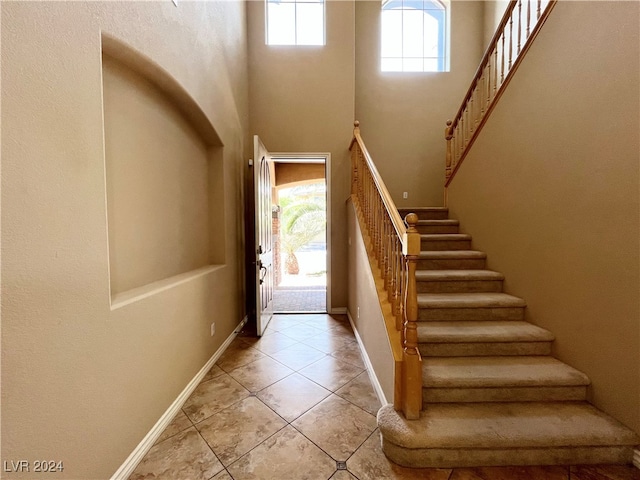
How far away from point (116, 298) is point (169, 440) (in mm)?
940

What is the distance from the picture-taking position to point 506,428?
1.43 m

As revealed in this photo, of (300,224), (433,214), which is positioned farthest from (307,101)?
(300,224)

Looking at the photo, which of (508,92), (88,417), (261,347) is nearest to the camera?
(88,417)

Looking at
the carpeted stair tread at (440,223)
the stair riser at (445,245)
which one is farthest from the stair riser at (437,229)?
the stair riser at (445,245)

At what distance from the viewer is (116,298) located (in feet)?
4.84

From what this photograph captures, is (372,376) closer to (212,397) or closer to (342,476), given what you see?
(342,476)

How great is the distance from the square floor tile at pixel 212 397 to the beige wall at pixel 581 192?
2.37 meters

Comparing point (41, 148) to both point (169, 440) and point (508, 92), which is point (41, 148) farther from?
point (508, 92)

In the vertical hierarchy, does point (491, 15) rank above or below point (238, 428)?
above

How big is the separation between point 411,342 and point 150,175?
6.93 ft

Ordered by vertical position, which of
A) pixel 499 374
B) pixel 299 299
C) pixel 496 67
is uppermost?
pixel 496 67

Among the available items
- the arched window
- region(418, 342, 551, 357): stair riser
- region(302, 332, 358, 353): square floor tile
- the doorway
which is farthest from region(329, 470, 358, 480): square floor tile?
the arched window

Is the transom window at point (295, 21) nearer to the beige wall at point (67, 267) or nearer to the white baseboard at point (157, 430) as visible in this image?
Answer: the beige wall at point (67, 267)

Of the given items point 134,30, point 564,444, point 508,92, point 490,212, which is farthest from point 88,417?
point 508,92
